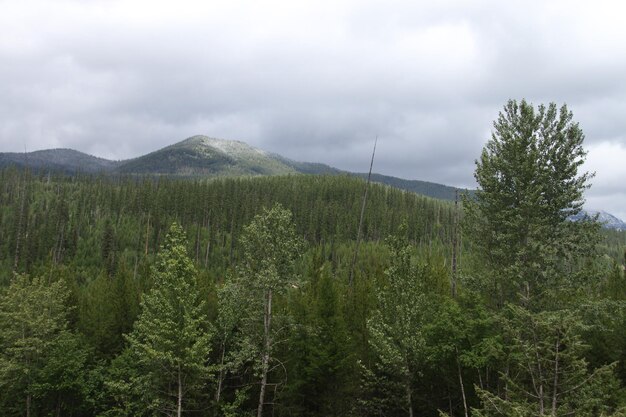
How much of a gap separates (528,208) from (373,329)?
442 inches

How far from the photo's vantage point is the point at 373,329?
86.0 ft

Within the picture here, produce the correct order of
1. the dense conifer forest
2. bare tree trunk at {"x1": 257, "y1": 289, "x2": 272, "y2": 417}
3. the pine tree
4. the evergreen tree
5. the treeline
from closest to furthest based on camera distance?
the dense conifer forest, the evergreen tree, bare tree trunk at {"x1": 257, "y1": 289, "x2": 272, "y2": 417}, the pine tree, the treeline

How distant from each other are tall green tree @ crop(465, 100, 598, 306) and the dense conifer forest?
0.08 meters

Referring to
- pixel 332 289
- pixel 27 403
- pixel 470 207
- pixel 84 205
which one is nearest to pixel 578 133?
pixel 470 207

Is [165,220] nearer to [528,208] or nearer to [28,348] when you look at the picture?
[28,348]

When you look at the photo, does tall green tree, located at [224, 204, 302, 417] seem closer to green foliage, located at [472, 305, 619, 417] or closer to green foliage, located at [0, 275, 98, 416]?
green foliage, located at [0, 275, 98, 416]

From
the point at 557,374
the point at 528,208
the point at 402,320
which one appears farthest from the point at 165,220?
the point at 557,374

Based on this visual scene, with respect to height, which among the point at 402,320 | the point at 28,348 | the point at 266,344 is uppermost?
the point at 402,320

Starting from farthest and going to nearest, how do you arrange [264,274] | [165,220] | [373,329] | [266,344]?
[165,220] < [264,274] < [266,344] < [373,329]

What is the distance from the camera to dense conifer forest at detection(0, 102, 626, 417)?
2086 cm

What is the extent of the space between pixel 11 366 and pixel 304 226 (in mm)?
111959

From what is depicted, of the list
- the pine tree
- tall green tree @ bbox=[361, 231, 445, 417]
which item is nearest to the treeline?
the pine tree

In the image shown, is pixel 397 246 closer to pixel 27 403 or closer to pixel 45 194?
pixel 27 403

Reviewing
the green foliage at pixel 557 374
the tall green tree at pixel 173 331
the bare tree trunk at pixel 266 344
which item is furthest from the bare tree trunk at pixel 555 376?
the bare tree trunk at pixel 266 344
